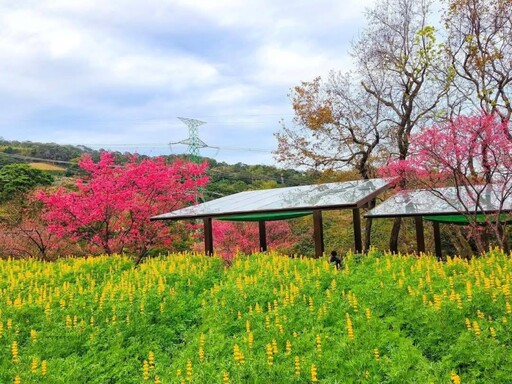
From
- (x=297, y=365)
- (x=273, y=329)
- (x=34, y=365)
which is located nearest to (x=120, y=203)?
(x=34, y=365)

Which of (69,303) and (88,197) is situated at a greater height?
(88,197)

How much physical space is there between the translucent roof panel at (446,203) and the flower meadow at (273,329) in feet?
10.2

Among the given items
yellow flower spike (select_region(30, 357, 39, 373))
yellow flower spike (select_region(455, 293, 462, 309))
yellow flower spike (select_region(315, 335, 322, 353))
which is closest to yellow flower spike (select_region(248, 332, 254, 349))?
yellow flower spike (select_region(315, 335, 322, 353))

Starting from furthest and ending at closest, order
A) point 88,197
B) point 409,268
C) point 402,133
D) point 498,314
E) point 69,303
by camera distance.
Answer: point 402,133, point 88,197, point 409,268, point 69,303, point 498,314

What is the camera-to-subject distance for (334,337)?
441 centimetres

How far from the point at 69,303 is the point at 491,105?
1521 centimetres

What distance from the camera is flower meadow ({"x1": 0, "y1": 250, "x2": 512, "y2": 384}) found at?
374 centimetres

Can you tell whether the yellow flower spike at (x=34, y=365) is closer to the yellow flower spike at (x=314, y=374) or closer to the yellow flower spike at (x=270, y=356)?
the yellow flower spike at (x=270, y=356)

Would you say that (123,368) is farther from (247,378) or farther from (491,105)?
(491,105)

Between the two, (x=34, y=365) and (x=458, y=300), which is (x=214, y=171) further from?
(x=34, y=365)

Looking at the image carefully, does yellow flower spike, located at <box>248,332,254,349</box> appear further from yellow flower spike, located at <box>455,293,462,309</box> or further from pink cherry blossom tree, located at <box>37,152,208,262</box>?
pink cherry blossom tree, located at <box>37,152,208,262</box>

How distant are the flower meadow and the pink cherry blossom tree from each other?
5471mm

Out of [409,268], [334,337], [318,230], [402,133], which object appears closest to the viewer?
[334,337]

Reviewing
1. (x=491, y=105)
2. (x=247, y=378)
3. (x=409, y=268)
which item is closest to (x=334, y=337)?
(x=247, y=378)
